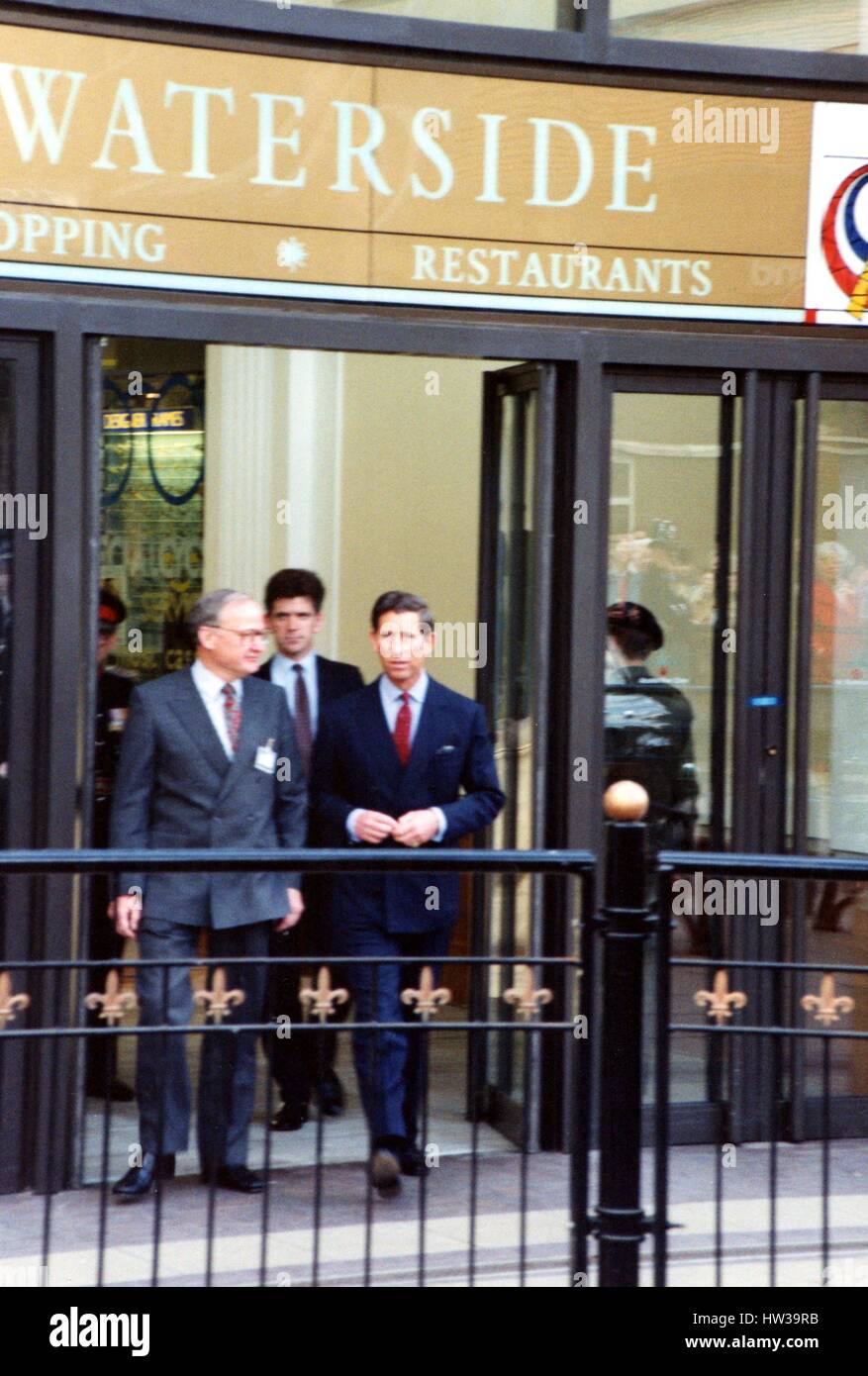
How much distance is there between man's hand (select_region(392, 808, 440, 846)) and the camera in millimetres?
5652

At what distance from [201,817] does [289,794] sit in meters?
0.35

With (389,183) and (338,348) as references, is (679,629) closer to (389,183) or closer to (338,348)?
(338,348)

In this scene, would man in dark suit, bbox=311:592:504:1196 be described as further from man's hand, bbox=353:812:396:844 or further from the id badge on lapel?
the id badge on lapel

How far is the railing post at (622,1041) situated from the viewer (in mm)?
4051

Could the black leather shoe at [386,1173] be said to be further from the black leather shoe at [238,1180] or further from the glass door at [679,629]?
the glass door at [679,629]

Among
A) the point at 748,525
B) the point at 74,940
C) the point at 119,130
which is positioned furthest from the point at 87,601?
the point at 748,525

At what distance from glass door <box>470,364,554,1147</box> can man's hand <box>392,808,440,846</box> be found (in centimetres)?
71

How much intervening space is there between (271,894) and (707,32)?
3164 millimetres

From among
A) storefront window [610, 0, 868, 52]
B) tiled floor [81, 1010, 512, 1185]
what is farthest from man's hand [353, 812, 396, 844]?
storefront window [610, 0, 868, 52]

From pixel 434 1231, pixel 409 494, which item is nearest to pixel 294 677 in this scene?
pixel 434 1231

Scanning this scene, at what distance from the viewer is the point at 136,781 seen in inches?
221
